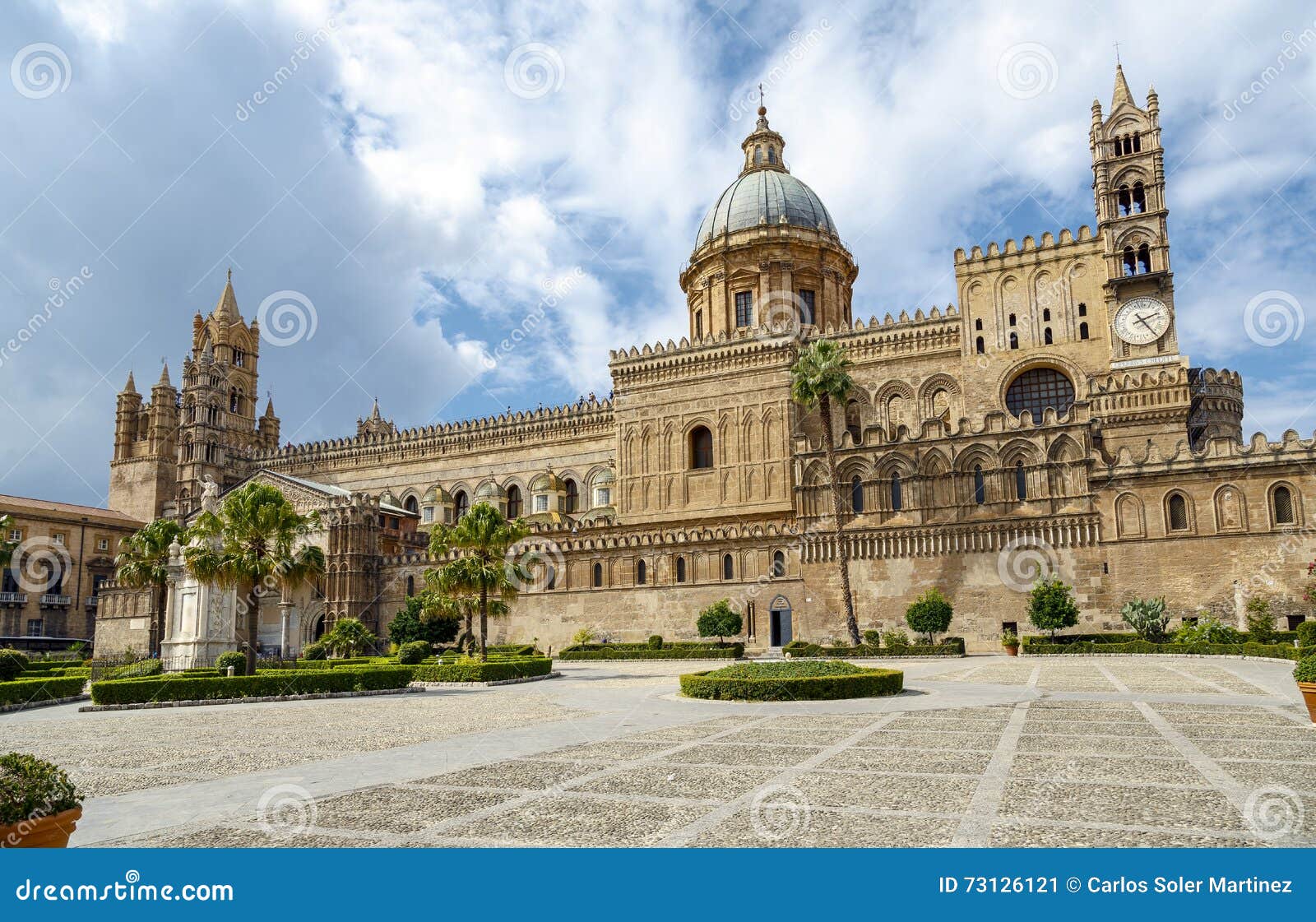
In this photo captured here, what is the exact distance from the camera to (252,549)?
103 ft

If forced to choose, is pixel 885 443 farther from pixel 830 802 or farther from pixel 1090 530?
pixel 830 802

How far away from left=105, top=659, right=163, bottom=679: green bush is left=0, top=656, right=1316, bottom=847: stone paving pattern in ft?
44.7

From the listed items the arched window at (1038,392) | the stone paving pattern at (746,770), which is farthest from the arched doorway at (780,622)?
the stone paving pattern at (746,770)

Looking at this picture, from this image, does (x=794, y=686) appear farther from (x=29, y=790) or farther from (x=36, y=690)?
(x=36, y=690)

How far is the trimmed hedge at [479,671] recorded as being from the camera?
29.8 metres

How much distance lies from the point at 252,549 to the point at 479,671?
894 centimetres

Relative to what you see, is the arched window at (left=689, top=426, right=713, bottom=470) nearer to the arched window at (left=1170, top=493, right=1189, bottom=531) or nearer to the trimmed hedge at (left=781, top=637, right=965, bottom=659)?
the trimmed hedge at (left=781, top=637, right=965, bottom=659)

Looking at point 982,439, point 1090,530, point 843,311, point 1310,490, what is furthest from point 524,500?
point 1310,490

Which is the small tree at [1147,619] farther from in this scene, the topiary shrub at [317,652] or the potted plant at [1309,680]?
the topiary shrub at [317,652]

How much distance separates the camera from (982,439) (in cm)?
4375

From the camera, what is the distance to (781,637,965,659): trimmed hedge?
36625 mm

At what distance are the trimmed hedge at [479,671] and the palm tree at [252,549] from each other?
17.8ft

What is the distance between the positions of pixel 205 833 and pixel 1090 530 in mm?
39542

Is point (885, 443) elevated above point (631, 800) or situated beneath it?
elevated above
